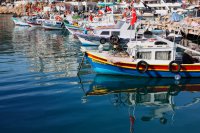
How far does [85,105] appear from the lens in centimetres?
1997

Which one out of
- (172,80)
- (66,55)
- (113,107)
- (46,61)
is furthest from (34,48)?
(113,107)

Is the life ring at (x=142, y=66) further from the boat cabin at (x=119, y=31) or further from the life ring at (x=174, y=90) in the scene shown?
the boat cabin at (x=119, y=31)

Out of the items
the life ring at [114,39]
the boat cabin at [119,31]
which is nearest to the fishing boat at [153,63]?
the life ring at [114,39]

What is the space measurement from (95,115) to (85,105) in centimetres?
198

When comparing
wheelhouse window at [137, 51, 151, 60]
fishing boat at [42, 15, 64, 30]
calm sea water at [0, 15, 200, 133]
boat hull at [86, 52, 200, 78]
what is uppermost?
fishing boat at [42, 15, 64, 30]

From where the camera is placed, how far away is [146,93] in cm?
2303

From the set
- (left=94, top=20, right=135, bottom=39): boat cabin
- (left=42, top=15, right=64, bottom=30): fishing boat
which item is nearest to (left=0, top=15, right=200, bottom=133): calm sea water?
(left=94, top=20, right=135, bottom=39): boat cabin

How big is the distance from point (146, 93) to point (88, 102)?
183 inches

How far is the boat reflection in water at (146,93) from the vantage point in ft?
61.2

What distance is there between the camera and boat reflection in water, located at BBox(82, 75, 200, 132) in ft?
61.2

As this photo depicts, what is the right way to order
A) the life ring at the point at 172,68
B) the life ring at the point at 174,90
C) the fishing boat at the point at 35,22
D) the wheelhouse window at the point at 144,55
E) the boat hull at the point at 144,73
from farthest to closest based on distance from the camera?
the fishing boat at the point at 35,22
the wheelhouse window at the point at 144,55
the boat hull at the point at 144,73
the life ring at the point at 172,68
the life ring at the point at 174,90

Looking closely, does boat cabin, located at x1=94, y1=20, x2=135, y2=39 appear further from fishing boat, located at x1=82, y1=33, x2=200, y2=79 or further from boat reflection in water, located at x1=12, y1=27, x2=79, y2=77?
fishing boat, located at x1=82, y1=33, x2=200, y2=79

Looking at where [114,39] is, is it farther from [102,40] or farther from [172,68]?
[172,68]

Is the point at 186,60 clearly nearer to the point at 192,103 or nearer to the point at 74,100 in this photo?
the point at 192,103
